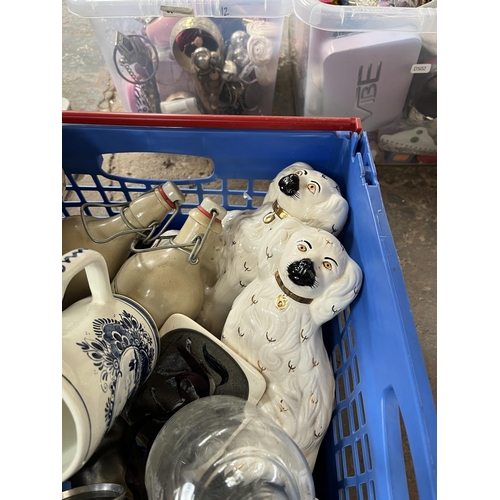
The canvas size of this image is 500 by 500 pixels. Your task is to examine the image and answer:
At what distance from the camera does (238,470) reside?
0.37 metres

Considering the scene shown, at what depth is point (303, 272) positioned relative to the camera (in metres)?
0.45

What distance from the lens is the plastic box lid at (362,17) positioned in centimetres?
65

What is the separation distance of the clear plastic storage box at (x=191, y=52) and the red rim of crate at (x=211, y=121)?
22 cm

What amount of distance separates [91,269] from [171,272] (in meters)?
0.14

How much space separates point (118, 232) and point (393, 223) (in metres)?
0.60

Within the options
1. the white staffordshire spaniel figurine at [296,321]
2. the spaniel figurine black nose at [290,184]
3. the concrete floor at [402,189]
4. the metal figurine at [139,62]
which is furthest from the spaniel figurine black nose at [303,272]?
the metal figurine at [139,62]

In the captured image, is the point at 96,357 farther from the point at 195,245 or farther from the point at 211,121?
the point at 211,121

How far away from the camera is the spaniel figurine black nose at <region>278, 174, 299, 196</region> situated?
525 millimetres

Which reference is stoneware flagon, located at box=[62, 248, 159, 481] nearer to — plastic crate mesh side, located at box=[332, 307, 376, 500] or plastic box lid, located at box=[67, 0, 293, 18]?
plastic crate mesh side, located at box=[332, 307, 376, 500]

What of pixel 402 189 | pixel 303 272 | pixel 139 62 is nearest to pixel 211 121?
pixel 303 272

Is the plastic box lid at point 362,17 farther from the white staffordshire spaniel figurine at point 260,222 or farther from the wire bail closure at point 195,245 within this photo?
the wire bail closure at point 195,245

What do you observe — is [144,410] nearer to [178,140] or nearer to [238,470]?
[238,470]
